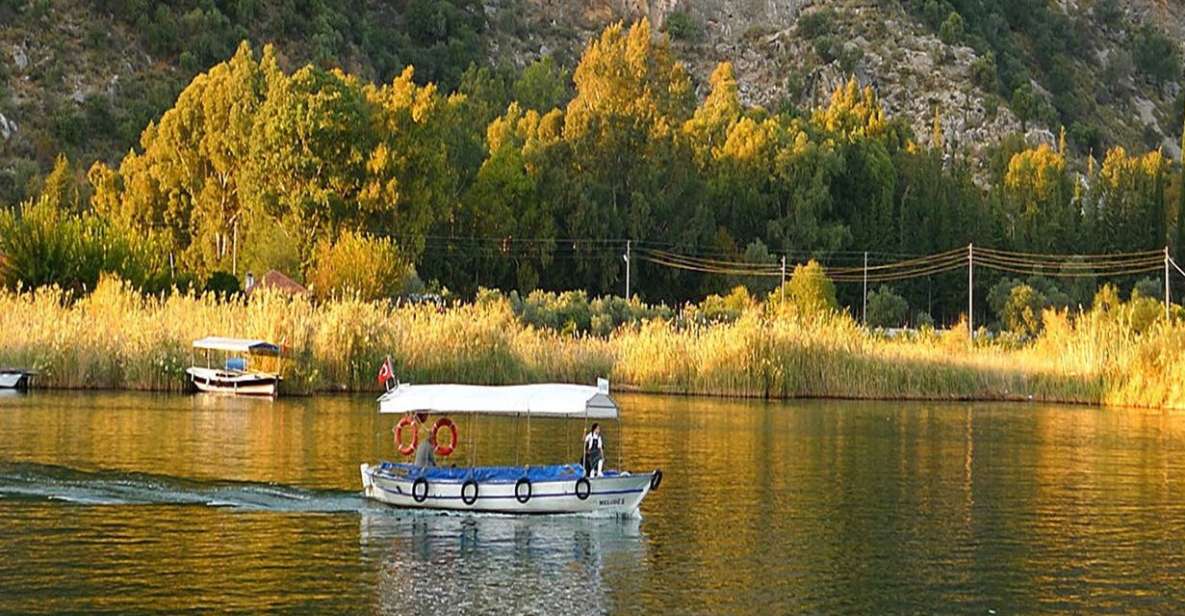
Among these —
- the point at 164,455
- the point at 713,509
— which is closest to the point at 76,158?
the point at 164,455

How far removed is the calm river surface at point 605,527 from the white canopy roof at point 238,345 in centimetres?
698

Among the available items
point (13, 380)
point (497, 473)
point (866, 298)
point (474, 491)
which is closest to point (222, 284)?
point (13, 380)

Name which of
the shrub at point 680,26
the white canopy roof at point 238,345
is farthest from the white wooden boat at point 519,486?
the shrub at point 680,26

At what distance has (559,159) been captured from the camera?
111 m

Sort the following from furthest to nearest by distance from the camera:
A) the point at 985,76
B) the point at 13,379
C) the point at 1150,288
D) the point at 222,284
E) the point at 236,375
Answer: the point at 985,76 → the point at 1150,288 → the point at 222,284 → the point at 236,375 → the point at 13,379

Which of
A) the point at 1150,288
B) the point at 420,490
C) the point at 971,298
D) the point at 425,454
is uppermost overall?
the point at 1150,288

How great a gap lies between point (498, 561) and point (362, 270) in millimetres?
54308

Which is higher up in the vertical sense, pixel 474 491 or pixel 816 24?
pixel 816 24

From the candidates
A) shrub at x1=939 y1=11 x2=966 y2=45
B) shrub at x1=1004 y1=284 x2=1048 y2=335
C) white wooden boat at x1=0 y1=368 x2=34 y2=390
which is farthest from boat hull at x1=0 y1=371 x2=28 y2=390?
shrub at x1=939 y1=11 x2=966 y2=45

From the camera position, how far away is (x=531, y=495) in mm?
31125

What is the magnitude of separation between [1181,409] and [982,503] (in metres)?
31.4

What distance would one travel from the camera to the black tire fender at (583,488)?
3094 cm

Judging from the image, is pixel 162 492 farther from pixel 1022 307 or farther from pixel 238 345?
pixel 1022 307

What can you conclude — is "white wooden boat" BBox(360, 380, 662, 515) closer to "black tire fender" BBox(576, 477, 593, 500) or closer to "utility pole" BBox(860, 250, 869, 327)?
"black tire fender" BBox(576, 477, 593, 500)
